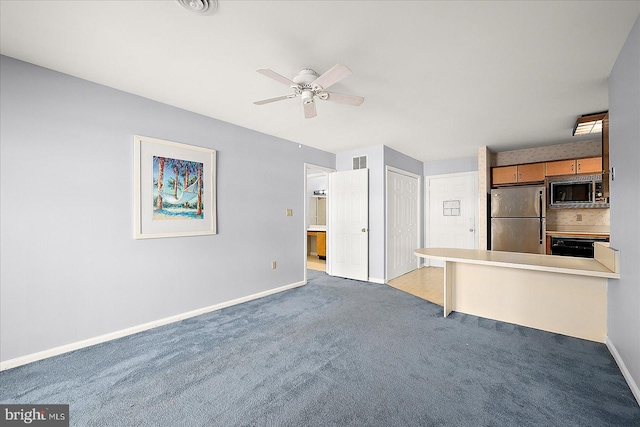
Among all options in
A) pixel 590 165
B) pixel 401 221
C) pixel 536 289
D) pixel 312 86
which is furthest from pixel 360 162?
pixel 590 165

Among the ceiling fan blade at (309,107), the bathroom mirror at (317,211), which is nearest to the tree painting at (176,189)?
the ceiling fan blade at (309,107)

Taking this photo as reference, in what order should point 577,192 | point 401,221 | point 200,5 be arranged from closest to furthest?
1. point 200,5
2. point 577,192
3. point 401,221

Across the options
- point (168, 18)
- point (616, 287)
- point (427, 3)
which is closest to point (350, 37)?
point (427, 3)

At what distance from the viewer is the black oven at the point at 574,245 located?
405cm

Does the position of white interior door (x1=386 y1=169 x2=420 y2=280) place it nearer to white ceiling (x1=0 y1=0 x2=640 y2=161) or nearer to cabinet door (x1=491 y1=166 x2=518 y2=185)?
cabinet door (x1=491 y1=166 x2=518 y2=185)

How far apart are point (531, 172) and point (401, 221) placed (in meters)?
2.30

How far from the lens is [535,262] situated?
2.62 meters

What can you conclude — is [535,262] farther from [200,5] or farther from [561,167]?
[200,5]

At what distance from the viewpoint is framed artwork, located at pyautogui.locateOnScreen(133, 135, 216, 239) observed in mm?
2756

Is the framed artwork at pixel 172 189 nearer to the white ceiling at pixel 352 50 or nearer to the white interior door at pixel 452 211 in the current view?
the white ceiling at pixel 352 50

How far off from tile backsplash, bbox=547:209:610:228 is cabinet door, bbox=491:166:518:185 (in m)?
0.85

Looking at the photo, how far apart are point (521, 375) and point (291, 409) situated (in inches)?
66.3

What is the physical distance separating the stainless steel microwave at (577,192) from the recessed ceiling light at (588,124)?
0.84 meters

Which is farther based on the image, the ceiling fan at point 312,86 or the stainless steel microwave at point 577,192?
the stainless steel microwave at point 577,192
